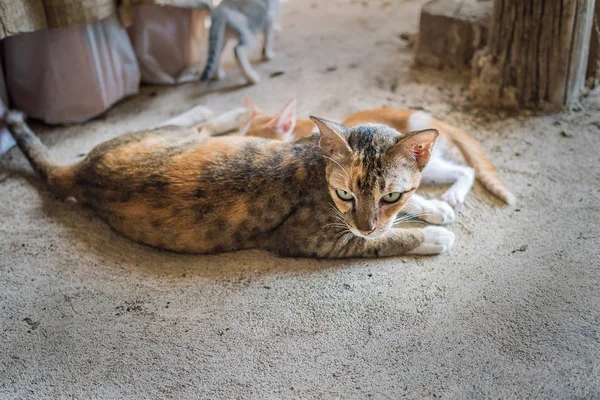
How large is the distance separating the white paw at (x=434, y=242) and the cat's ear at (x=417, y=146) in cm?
39

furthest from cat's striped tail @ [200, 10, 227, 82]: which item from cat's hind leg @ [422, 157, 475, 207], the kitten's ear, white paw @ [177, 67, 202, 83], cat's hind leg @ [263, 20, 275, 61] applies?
cat's hind leg @ [422, 157, 475, 207]

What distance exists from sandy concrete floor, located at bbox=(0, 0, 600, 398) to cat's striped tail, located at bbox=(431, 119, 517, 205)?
0.07 meters

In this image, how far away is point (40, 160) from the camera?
298 cm

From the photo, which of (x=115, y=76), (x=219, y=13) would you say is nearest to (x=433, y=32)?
(x=219, y=13)

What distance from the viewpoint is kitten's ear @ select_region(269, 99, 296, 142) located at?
3041mm

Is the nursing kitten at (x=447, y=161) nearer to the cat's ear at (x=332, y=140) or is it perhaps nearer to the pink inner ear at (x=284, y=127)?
the pink inner ear at (x=284, y=127)

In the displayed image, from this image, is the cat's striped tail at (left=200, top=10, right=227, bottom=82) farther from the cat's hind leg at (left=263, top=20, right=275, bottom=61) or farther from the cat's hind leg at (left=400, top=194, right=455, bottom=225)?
the cat's hind leg at (left=400, top=194, right=455, bottom=225)

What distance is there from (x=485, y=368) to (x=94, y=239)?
1.89 meters

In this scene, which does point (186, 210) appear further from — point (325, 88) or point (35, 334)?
point (325, 88)

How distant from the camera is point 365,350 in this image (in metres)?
2.08

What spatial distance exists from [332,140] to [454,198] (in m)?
0.90

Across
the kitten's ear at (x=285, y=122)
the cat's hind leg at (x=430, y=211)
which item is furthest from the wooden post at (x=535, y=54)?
the kitten's ear at (x=285, y=122)

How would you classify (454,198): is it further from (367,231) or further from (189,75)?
(189,75)

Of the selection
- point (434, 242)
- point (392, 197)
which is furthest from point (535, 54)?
point (392, 197)
